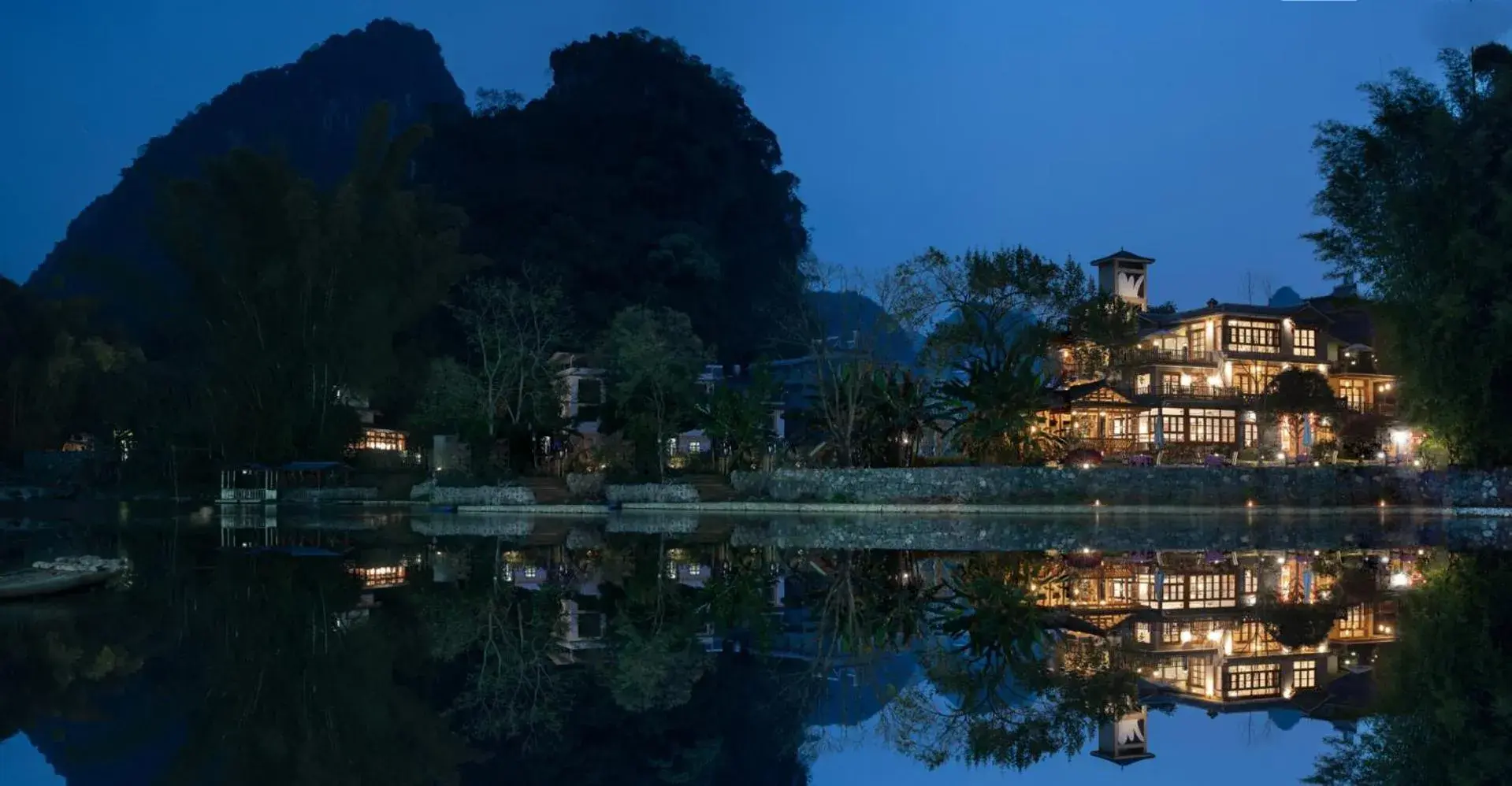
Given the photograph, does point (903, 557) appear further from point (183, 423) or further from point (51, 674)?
point (183, 423)

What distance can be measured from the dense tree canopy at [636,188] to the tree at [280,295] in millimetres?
14125

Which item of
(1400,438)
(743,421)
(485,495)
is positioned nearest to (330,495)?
(485,495)

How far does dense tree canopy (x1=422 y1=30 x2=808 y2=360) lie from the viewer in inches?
2520

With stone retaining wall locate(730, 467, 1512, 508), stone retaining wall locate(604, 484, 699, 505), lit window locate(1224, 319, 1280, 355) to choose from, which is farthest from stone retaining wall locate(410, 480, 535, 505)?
lit window locate(1224, 319, 1280, 355)

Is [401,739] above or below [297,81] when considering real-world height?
below

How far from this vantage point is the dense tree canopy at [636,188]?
6400 cm

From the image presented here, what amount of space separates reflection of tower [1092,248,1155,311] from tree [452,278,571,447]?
82.5 feet

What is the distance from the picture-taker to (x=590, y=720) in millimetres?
7703

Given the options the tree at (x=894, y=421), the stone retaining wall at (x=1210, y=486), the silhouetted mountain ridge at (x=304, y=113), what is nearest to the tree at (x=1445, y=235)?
the stone retaining wall at (x=1210, y=486)

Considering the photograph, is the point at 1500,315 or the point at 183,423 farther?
the point at 183,423

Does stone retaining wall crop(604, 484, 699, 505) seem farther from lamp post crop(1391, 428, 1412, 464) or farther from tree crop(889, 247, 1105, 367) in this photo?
lamp post crop(1391, 428, 1412, 464)

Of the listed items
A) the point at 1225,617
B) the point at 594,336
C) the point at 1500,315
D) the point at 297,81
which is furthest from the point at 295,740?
the point at 297,81

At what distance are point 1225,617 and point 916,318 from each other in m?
28.4

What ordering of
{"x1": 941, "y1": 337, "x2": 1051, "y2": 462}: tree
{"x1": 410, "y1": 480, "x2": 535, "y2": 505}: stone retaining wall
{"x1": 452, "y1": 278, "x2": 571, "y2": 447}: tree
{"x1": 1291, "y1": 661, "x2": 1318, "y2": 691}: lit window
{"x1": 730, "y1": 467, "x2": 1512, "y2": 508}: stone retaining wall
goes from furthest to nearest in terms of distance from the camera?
{"x1": 452, "y1": 278, "x2": 571, "y2": 447}: tree
{"x1": 410, "y1": 480, "x2": 535, "y2": 505}: stone retaining wall
{"x1": 941, "y1": 337, "x2": 1051, "y2": 462}: tree
{"x1": 730, "y1": 467, "x2": 1512, "y2": 508}: stone retaining wall
{"x1": 1291, "y1": 661, "x2": 1318, "y2": 691}: lit window
